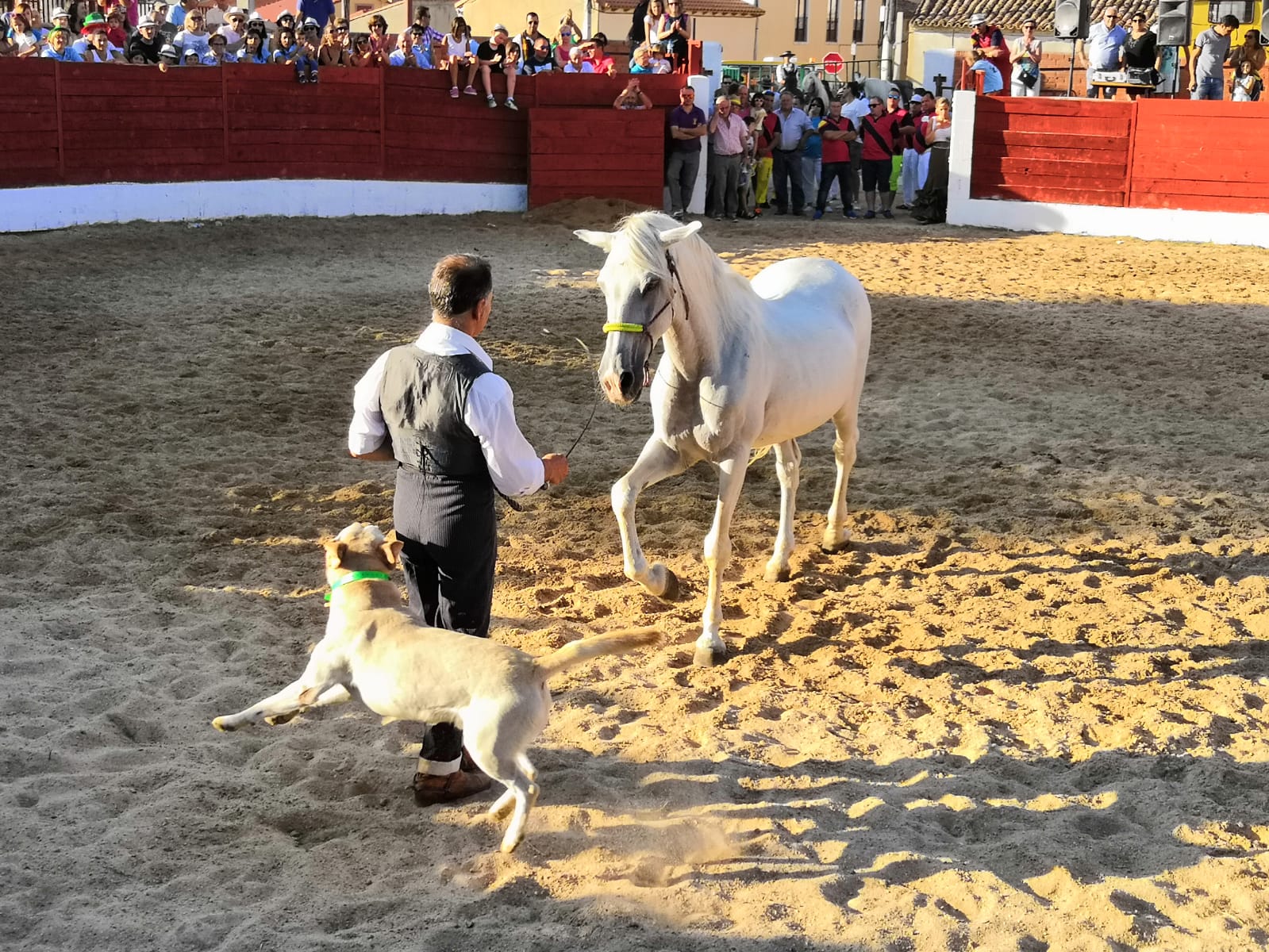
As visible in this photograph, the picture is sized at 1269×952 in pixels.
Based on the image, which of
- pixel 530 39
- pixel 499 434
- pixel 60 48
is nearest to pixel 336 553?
pixel 499 434

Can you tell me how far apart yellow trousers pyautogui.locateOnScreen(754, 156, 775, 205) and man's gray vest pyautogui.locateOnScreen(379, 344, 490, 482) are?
1775cm

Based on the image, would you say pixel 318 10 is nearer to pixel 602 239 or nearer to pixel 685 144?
pixel 685 144

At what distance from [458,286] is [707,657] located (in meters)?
2.26

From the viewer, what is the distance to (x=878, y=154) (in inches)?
822

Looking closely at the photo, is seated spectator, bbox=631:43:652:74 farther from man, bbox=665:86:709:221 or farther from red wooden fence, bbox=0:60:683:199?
man, bbox=665:86:709:221

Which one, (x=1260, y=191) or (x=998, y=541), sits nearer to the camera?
(x=998, y=541)

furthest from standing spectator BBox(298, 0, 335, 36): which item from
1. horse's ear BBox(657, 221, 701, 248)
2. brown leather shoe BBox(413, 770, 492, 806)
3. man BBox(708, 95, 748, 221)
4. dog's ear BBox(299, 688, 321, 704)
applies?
dog's ear BBox(299, 688, 321, 704)

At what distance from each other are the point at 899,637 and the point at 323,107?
48.5 feet

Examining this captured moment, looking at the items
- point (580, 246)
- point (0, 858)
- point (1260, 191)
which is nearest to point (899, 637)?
point (0, 858)

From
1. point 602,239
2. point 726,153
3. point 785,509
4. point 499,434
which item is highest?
point 726,153

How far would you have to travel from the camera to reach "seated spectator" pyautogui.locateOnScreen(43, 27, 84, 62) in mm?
16234

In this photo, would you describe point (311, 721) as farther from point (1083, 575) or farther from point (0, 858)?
point (1083, 575)

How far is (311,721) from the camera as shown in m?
4.99

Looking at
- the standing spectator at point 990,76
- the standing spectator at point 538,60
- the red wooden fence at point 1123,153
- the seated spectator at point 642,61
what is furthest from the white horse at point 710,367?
the standing spectator at point 990,76
